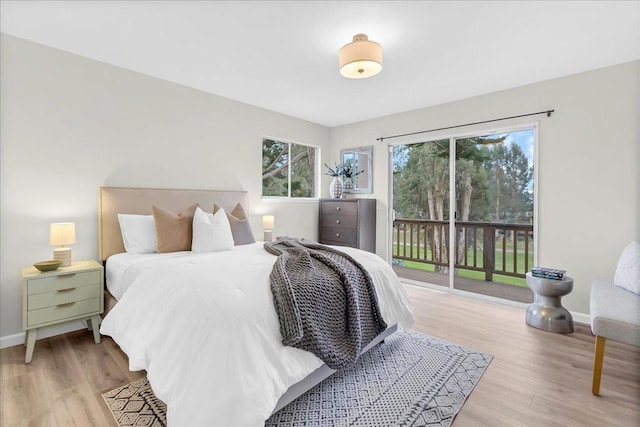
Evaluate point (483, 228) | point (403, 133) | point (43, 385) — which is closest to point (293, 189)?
point (403, 133)

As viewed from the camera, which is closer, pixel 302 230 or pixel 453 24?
pixel 453 24

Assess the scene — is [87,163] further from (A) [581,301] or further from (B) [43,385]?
(A) [581,301]

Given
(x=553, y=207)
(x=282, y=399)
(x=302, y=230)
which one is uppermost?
(x=553, y=207)

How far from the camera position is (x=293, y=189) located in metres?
4.82

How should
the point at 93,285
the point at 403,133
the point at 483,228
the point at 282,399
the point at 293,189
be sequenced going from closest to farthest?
1. the point at 282,399
2. the point at 93,285
3. the point at 483,228
4. the point at 403,133
5. the point at 293,189

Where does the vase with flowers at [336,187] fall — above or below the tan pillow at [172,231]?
above

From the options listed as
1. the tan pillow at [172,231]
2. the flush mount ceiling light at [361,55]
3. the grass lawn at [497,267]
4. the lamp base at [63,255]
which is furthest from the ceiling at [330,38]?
the grass lawn at [497,267]

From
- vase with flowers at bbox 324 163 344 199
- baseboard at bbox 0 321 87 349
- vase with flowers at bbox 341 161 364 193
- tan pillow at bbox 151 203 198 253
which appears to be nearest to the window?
vase with flowers at bbox 324 163 344 199

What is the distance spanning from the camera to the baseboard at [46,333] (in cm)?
247

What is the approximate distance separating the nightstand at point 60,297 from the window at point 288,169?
2346 mm

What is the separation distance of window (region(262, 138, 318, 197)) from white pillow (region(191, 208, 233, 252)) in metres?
1.50

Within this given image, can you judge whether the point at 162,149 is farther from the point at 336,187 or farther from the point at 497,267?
the point at 497,267

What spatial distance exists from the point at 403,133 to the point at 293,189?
1847 millimetres

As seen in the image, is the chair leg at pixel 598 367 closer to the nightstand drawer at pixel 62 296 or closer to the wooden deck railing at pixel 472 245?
the wooden deck railing at pixel 472 245
